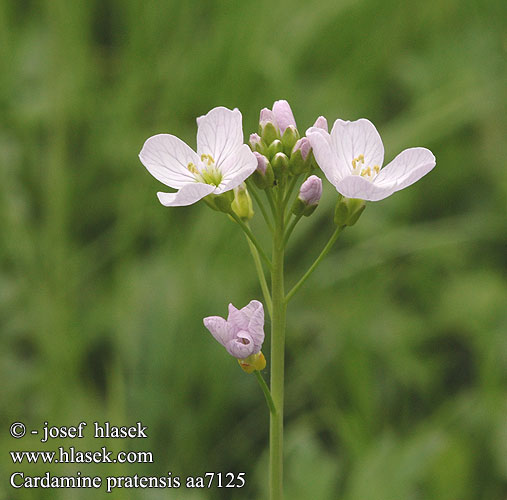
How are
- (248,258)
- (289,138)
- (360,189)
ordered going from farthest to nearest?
1. (248,258)
2. (289,138)
3. (360,189)

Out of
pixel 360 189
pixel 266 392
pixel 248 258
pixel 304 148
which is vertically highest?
pixel 248 258

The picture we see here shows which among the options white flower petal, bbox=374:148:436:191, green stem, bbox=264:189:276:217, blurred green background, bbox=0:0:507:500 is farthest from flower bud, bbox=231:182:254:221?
blurred green background, bbox=0:0:507:500

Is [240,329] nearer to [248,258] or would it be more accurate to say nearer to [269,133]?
[269,133]

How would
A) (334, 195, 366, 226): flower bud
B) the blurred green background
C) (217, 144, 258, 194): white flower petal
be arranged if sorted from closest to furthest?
(217, 144, 258, 194): white flower petal
(334, 195, 366, 226): flower bud
the blurred green background

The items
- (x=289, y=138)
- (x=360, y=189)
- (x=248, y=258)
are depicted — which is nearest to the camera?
(x=360, y=189)

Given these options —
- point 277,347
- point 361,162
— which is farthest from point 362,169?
point 277,347

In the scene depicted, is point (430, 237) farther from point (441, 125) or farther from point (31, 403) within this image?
point (31, 403)

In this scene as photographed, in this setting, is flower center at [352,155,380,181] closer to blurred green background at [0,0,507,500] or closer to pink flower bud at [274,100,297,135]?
pink flower bud at [274,100,297,135]
